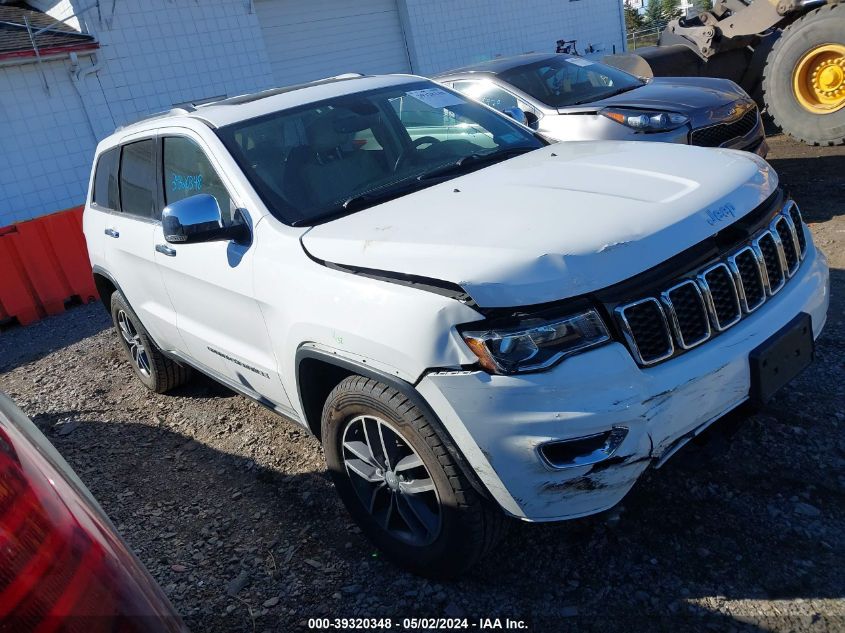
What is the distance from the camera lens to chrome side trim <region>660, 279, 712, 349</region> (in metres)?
2.35

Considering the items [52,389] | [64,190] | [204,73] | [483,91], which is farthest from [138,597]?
[204,73]

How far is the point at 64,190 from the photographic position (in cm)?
1242

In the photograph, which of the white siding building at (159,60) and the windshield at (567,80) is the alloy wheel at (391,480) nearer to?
the windshield at (567,80)

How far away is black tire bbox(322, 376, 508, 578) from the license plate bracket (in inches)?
40.0

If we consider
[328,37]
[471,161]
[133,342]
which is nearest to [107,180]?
[133,342]

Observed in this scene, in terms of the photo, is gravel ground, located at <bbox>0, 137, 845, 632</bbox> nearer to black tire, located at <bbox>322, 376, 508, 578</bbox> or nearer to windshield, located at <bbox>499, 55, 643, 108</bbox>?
black tire, located at <bbox>322, 376, 508, 578</bbox>

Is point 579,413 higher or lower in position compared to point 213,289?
lower

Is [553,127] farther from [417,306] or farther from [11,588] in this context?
[11,588]

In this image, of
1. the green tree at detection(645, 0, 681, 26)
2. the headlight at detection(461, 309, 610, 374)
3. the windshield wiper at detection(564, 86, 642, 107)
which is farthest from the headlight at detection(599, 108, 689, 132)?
the green tree at detection(645, 0, 681, 26)

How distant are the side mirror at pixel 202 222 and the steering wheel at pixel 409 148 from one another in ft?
2.80

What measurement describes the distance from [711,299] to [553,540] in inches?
46.5

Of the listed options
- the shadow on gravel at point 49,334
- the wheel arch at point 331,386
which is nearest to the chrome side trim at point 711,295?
the wheel arch at point 331,386

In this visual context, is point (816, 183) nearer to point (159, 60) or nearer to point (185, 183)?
point (185, 183)

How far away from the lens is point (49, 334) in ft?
26.0
